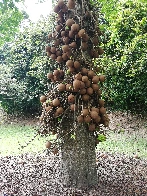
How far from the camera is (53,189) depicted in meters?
4.56

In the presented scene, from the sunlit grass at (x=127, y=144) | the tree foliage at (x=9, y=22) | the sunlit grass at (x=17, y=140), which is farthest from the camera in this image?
the sunlit grass at (x=17, y=140)

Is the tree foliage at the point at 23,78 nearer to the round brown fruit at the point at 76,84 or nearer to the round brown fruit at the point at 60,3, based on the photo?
the round brown fruit at the point at 60,3

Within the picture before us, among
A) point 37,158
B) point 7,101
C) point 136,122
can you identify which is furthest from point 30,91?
point 37,158

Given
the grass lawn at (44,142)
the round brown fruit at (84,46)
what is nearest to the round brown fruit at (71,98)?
the round brown fruit at (84,46)

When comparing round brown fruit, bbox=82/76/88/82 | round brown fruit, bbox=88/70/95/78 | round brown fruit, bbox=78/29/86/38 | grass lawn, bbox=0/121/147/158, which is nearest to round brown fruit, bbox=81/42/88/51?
round brown fruit, bbox=78/29/86/38

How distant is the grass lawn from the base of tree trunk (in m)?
3.11

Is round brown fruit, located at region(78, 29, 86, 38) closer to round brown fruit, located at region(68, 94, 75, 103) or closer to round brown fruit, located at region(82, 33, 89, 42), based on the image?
round brown fruit, located at region(82, 33, 89, 42)

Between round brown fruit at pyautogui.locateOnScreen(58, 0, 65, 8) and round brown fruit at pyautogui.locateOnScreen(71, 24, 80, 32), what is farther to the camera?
round brown fruit at pyautogui.locateOnScreen(58, 0, 65, 8)

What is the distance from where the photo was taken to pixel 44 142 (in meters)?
9.59

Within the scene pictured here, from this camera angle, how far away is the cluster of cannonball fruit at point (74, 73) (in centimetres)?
427

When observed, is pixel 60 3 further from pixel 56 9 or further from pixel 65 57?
pixel 65 57

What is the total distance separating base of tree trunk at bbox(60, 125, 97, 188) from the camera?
453cm

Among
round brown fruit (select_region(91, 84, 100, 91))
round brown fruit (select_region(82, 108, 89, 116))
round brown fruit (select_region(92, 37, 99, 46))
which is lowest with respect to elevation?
round brown fruit (select_region(82, 108, 89, 116))

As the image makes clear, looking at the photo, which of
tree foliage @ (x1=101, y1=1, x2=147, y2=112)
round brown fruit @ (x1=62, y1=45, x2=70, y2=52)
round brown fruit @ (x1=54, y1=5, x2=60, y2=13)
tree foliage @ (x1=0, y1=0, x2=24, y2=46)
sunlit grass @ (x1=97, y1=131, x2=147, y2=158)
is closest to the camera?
round brown fruit @ (x1=62, y1=45, x2=70, y2=52)
